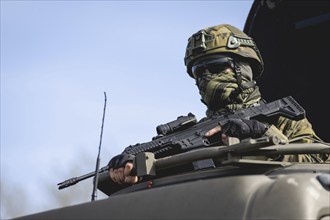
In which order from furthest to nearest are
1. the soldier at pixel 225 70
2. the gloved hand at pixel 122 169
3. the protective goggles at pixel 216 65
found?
the protective goggles at pixel 216 65, the soldier at pixel 225 70, the gloved hand at pixel 122 169

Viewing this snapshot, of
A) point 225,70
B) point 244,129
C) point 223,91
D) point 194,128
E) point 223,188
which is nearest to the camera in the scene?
point 223,188

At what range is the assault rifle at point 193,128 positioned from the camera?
20.3ft

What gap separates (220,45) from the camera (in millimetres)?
6648

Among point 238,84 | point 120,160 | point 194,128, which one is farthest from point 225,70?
point 120,160

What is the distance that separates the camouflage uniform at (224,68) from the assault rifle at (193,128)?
0.32ft

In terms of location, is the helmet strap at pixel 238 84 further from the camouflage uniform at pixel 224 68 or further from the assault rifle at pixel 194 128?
the assault rifle at pixel 194 128

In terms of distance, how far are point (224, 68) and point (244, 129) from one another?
1184mm

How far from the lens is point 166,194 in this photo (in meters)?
4.14

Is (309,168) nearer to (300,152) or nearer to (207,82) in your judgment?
(300,152)

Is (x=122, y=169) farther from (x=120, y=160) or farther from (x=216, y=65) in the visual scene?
(x=216, y=65)

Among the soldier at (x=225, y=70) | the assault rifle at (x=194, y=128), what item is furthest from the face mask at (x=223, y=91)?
the assault rifle at (x=194, y=128)

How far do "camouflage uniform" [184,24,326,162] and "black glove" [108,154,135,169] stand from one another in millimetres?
1045

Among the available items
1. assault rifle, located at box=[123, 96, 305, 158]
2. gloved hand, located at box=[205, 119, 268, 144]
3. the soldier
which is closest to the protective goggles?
the soldier

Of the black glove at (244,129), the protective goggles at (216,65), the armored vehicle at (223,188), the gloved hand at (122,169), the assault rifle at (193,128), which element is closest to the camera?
the armored vehicle at (223,188)
